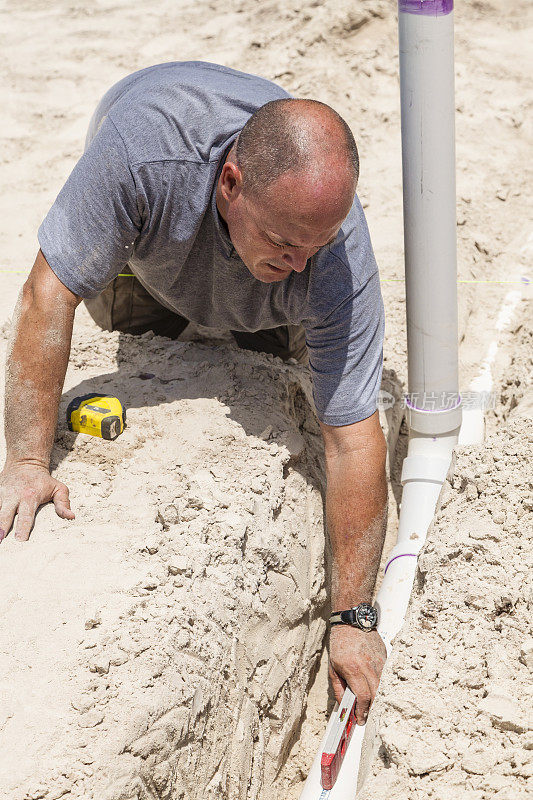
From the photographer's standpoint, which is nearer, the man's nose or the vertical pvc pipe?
the man's nose

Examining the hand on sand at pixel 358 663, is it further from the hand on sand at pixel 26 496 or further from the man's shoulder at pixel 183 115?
the man's shoulder at pixel 183 115

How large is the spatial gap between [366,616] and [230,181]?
1.21 metres

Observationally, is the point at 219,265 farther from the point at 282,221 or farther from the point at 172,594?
the point at 172,594

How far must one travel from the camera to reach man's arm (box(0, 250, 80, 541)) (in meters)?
2.09

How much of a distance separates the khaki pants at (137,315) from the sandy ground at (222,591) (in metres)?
0.24

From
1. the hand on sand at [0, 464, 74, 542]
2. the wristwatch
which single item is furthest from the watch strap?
the hand on sand at [0, 464, 74, 542]

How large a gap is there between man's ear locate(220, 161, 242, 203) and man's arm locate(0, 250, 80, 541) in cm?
50

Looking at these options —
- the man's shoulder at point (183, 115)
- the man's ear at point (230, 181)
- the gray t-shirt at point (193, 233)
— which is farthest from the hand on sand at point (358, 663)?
the man's shoulder at point (183, 115)

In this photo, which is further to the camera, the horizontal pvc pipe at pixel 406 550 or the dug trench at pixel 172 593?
the horizontal pvc pipe at pixel 406 550

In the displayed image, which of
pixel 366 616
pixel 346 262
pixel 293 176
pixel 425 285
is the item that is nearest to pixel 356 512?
pixel 366 616

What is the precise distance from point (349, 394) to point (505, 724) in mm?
955

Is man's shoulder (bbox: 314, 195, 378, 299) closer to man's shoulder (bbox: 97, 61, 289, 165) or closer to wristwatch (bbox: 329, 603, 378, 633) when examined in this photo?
man's shoulder (bbox: 97, 61, 289, 165)

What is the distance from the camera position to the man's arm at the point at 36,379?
2088 mm

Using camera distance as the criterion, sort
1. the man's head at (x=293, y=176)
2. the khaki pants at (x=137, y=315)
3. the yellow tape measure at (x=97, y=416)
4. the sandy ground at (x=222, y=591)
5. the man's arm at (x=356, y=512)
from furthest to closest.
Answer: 1. the khaki pants at (x=137, y=315)
2. the yellow tape measure at (x=97, y=416)
3. the man's arm at (x=356, y=512)
4. the man's head at (x=293, y=176)
5. the sandy ground at (x=222, y=591)
